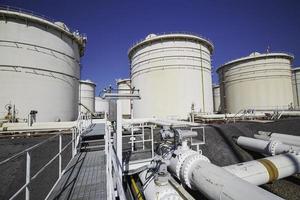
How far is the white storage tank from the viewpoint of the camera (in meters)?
12.8

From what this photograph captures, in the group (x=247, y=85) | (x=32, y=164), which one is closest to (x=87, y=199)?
(x=32, y=164)

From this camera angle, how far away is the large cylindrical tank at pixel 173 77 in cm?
1714

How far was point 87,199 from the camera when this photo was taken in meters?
3.04

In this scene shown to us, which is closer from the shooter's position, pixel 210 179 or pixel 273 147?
pixel 210 179

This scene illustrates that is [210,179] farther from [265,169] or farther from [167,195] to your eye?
[265,169]

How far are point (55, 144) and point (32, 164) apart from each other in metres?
2.17

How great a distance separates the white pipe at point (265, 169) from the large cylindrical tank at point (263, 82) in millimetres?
19227

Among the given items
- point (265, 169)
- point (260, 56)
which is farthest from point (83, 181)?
point (260, 56)

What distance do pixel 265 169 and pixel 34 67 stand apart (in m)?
16.7

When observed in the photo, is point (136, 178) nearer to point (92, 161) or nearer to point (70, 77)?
point (92, 161)

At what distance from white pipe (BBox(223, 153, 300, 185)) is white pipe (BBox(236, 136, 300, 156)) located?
96cm

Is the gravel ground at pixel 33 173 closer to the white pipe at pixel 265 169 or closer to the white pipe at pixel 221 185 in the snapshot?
the white pipe at pixel 221 185

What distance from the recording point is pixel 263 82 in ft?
71.8

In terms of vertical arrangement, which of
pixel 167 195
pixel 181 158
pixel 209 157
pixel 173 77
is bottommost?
pixel 209 157
